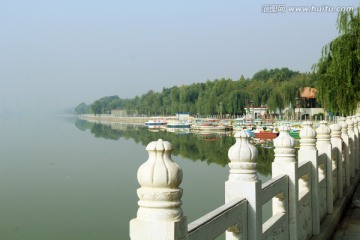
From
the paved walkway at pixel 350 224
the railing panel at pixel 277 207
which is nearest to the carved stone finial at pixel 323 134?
the paved walkway at pixel 350 224

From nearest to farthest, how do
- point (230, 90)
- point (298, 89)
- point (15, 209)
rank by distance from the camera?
1. point (15, 209)
2. point (298, 89)
3. point (230, 90)

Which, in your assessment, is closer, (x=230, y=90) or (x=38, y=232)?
(x=38, y=232)

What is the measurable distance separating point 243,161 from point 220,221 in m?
0.53

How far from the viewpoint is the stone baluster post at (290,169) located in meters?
3.96

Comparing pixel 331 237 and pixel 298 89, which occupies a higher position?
pixel 298 89

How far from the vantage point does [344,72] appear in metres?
13.4

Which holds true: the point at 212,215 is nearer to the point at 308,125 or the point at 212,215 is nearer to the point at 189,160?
the point at 308,125

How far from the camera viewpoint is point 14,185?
65.0 feet

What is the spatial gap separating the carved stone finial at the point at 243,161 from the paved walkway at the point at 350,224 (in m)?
3.04

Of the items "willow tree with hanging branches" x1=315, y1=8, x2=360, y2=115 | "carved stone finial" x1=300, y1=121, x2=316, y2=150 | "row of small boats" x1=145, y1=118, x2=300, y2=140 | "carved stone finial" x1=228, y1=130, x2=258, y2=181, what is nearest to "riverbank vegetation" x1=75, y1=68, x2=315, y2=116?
"row of small boats" x1=145, y1=118, x2=300, y2=140

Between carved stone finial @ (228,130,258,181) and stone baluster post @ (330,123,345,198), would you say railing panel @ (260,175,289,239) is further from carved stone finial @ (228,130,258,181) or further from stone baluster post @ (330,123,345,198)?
stone baluster post @ (330,123,345,198)

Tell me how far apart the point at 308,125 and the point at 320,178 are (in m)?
0.81

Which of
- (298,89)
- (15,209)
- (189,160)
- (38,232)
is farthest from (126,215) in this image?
(298,89)

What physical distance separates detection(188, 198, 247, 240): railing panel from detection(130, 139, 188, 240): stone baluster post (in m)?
0.32
